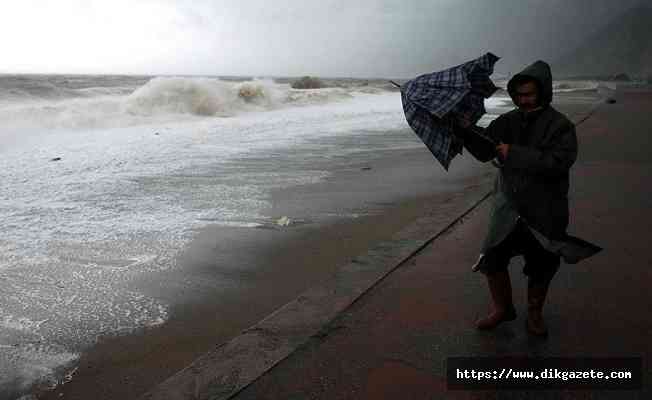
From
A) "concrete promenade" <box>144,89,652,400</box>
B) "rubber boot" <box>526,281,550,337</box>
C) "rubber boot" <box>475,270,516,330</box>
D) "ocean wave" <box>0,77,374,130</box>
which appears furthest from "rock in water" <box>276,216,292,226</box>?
"ocean wave" <box>0,77,374,130</box>

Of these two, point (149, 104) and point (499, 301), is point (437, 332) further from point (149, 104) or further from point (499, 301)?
point (149, 104)

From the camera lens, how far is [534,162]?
2.40m

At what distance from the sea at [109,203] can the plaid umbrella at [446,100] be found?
2.12 metres

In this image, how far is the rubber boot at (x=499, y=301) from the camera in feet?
9.33

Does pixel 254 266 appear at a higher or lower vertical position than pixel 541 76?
lower

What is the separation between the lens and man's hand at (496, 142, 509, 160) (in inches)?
96.8

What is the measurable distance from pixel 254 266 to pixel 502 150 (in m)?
2.40

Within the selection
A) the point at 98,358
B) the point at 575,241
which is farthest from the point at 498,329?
the point at 98,358

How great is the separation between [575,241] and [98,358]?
8.90 ft

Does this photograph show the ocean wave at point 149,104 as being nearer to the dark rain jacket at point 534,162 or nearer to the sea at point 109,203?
the sea at point 109,203

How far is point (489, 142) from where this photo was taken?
2529mm

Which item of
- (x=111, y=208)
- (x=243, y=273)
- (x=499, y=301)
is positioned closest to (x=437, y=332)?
(x=499, y=301)

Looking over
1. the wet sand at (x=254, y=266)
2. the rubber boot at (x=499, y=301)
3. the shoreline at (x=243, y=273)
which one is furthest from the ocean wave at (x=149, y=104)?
the rubber boot at (x=499, y=301)

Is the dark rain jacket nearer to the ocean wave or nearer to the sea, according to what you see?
the sea
